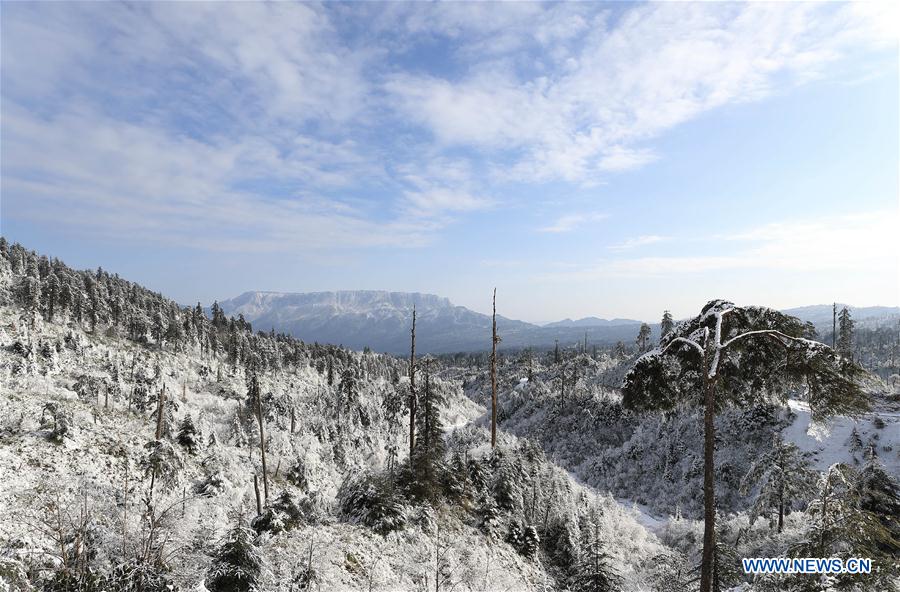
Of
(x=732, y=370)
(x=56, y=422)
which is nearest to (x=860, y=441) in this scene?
(x=732, y=370)

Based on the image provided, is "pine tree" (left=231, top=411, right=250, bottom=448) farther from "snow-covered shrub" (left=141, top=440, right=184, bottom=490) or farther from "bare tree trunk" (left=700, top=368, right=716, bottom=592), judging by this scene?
"bare tree trunk" (left=700, top=368, right=716, bottom=592)

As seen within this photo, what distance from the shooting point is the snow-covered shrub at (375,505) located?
1600cm

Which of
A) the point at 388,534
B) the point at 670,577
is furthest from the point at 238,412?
the point at 670,577

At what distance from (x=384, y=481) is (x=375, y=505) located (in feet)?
6.62

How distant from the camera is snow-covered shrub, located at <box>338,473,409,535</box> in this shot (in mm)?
16000

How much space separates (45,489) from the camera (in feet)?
71.1

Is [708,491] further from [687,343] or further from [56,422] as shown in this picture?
[56,422]

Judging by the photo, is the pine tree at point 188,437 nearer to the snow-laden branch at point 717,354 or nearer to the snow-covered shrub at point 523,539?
the snow-covered shrub at point 523,539

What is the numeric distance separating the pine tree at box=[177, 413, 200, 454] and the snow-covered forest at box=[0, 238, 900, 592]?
0.17 m

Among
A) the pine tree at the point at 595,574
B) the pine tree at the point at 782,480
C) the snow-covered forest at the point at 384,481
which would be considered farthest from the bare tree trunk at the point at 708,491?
the pine tree at the point at 782,480

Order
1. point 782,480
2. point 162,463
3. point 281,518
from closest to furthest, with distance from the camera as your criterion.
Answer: point 281,518
point 162,463
point 782,480

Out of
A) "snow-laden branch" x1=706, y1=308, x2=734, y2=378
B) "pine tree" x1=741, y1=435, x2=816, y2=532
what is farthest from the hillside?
"snow-laden branch" x1=706, y1=308, x2=734, y2=378

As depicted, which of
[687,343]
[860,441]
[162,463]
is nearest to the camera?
[687,343]

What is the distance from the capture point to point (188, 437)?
1663 inches
